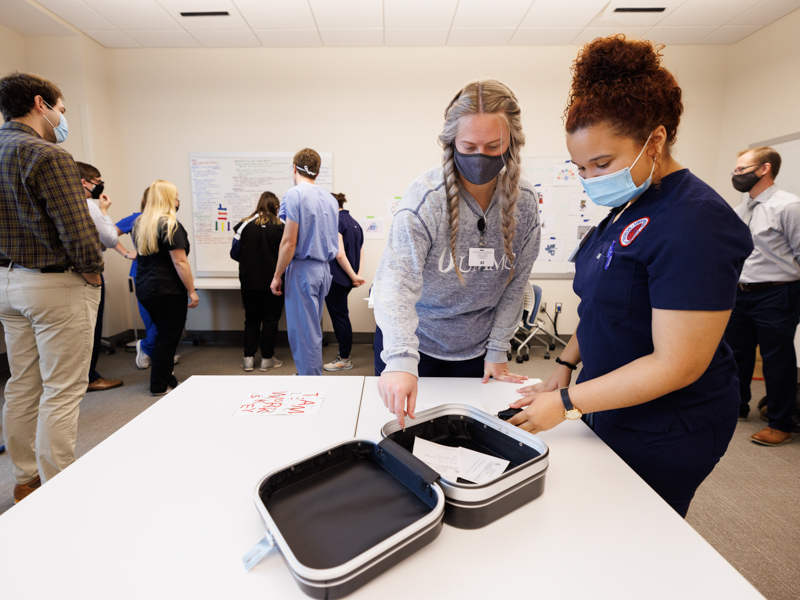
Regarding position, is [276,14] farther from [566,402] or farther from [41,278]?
[566,402]

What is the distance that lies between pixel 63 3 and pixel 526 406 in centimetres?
455

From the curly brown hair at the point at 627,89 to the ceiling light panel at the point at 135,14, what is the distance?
3842mm

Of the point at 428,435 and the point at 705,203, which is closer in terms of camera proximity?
the point at 705,203

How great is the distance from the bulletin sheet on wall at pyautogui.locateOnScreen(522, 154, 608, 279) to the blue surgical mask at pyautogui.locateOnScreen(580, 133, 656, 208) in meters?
3.39

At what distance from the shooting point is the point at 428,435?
3.02 feet

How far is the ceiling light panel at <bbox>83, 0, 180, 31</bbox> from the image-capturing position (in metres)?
3.30

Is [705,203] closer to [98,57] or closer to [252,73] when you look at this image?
[252,73]

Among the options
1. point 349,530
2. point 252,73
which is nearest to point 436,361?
point 349,530

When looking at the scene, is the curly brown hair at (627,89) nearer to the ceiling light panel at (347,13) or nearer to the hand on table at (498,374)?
the hand on table at (498,374)

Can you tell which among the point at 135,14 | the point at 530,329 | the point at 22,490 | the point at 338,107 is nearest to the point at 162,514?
the point at 22,490

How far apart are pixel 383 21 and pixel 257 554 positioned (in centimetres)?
402

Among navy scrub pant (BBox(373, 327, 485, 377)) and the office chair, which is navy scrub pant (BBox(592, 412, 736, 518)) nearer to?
navy scrub pant (BBox(373, 327, 485, 377))

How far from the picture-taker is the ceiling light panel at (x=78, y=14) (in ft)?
10.8

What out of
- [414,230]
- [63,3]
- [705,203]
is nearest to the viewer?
[705,203]
